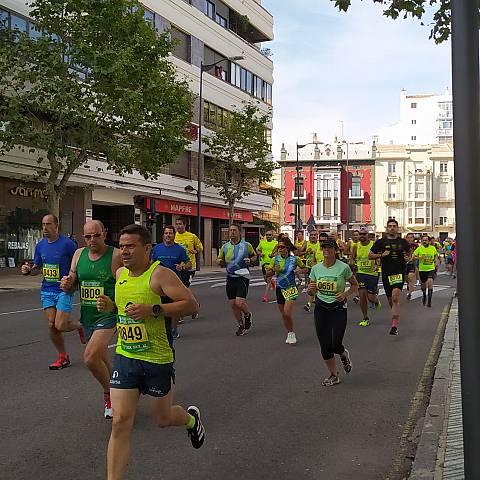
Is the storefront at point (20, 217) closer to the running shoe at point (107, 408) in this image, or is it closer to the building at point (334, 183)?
the running shoe at point (107, 408)

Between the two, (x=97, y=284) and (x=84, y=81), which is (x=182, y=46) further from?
(x=97, y=284)

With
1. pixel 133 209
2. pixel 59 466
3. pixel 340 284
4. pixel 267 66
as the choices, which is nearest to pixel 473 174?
pixel 59 466

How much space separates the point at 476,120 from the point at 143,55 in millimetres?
20874

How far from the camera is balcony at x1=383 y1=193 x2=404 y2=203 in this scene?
85.8 meters

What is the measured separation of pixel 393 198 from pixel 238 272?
7815 centimetres

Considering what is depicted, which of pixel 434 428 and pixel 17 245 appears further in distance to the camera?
pixel 17 245

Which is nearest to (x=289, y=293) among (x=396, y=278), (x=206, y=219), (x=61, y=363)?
(x=396, y=278)

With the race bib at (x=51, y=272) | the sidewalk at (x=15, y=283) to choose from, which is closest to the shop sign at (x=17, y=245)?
the sidewalk at (x=15, y=283)

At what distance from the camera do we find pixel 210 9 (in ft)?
134

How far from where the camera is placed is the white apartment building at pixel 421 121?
106m

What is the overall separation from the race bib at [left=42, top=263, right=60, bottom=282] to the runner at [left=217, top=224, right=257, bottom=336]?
13.1ft

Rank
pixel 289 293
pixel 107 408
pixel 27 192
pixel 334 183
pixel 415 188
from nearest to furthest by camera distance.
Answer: pixel 107 408, pixel 289 293, pixel 27 192, pixel 334 183, pixel 415 188

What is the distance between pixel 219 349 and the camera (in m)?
9.82

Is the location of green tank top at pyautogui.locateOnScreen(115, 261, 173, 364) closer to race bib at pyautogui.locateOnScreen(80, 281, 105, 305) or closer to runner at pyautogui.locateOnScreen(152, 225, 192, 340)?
race bib at pyautogui.locateOnScreen(80, 281, 105, 305)
